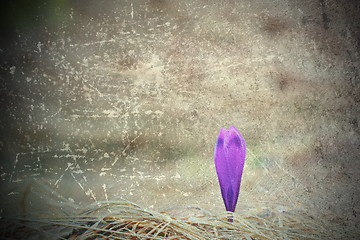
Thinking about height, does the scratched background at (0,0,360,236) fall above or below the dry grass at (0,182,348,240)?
above

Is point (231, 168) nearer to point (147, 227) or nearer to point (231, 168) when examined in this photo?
point (231, 168)

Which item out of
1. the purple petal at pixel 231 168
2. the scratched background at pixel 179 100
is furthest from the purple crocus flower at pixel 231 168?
the scratched background at pixel 179 100

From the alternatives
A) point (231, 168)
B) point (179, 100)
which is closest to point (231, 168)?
point (231, 168)

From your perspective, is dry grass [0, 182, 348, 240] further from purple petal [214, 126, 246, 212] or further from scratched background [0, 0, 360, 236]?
scratched background [0, 0, 360, 236]

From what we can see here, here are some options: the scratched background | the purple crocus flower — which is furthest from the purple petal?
the scratched background

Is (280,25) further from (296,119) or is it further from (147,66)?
(147,66)

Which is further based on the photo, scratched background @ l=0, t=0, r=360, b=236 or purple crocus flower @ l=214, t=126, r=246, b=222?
scratched background @ l=0, t=0, r=360, b=236

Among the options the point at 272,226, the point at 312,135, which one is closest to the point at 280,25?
the point at 312,135
